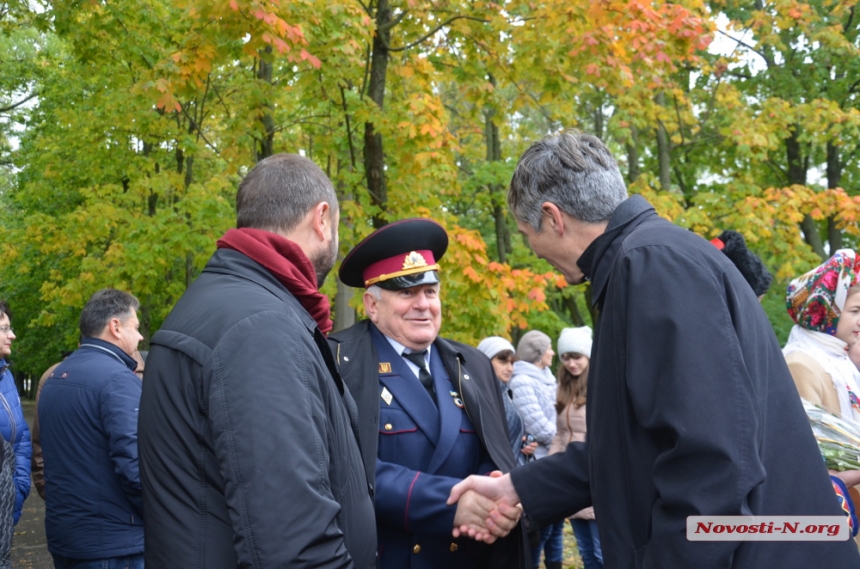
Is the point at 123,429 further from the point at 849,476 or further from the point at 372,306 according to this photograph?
the point at 849,476

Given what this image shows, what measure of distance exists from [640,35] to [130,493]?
6357mm

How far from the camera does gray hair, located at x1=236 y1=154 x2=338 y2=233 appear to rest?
242 centimetres

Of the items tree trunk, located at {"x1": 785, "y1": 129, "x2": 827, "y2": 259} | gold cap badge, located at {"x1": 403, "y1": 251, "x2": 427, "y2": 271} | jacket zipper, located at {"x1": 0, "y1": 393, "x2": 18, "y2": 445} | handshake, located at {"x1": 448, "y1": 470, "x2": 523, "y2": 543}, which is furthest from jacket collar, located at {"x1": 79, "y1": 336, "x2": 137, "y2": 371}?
tree trunk, located at {"x1": 785, "y1": 129, "x2": 827, "y2": 259}

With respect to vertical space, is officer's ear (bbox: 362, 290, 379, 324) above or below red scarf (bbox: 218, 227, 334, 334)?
below

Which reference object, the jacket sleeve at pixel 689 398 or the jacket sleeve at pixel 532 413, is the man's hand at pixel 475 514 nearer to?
the jacket sleeve at pixel 689 398

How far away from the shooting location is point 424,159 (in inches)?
335

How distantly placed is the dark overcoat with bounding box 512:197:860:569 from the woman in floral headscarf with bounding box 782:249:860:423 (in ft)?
6.05

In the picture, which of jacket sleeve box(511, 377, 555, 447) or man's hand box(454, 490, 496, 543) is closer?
man's hand box(454, 490, 496, 543)

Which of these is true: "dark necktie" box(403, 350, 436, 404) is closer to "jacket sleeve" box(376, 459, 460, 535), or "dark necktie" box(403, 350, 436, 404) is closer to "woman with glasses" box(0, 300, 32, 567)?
"jacket sleeve" box(376, 459, 460, 535)

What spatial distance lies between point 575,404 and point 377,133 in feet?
11.4

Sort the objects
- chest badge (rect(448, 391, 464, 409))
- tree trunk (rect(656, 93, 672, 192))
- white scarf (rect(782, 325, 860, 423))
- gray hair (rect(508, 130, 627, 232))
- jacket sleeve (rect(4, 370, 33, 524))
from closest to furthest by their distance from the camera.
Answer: gray hair (rect(508, 130, 627, 232)) < chest badge (rect(448, 391, 464, 409)) < white scarf (rect(782, 325, 860, 423)) < jacket sleeve (rect(4, 370, 33, 524)) < tree trunk (rect(656, 93, 672, 192))

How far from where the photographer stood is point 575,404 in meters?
7.04

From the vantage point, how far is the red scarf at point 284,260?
2.28 meters

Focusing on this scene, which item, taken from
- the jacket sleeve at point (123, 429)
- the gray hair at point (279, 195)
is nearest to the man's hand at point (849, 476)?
the gray hair at point (279, 195)
